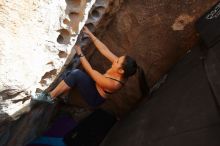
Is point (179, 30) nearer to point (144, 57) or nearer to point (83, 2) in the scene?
point (144, 57)

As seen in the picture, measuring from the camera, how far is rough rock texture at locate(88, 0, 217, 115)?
349 cm

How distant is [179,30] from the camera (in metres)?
3.62

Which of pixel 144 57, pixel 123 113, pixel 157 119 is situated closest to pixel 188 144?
pixel 157 119

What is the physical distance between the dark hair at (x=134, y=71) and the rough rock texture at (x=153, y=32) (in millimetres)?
87

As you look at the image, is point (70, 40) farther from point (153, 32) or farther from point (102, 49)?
point (153, 32)

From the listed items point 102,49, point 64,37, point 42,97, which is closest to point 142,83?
point 102,49

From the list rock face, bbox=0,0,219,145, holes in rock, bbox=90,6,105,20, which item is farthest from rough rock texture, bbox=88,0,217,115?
holes in rock, bbox=90,6,105,20

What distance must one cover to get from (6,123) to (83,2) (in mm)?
1121

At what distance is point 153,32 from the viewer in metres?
3.63

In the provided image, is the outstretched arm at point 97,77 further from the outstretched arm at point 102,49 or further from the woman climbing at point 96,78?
the outstretched arm at point 102,49

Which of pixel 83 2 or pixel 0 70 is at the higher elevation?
pixel 83 2

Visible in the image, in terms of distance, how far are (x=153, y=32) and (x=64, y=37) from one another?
1111mm

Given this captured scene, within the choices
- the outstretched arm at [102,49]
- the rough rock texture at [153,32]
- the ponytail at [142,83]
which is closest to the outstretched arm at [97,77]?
the outstretched arm at [102,49]

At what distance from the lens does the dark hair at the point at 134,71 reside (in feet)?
10.6
